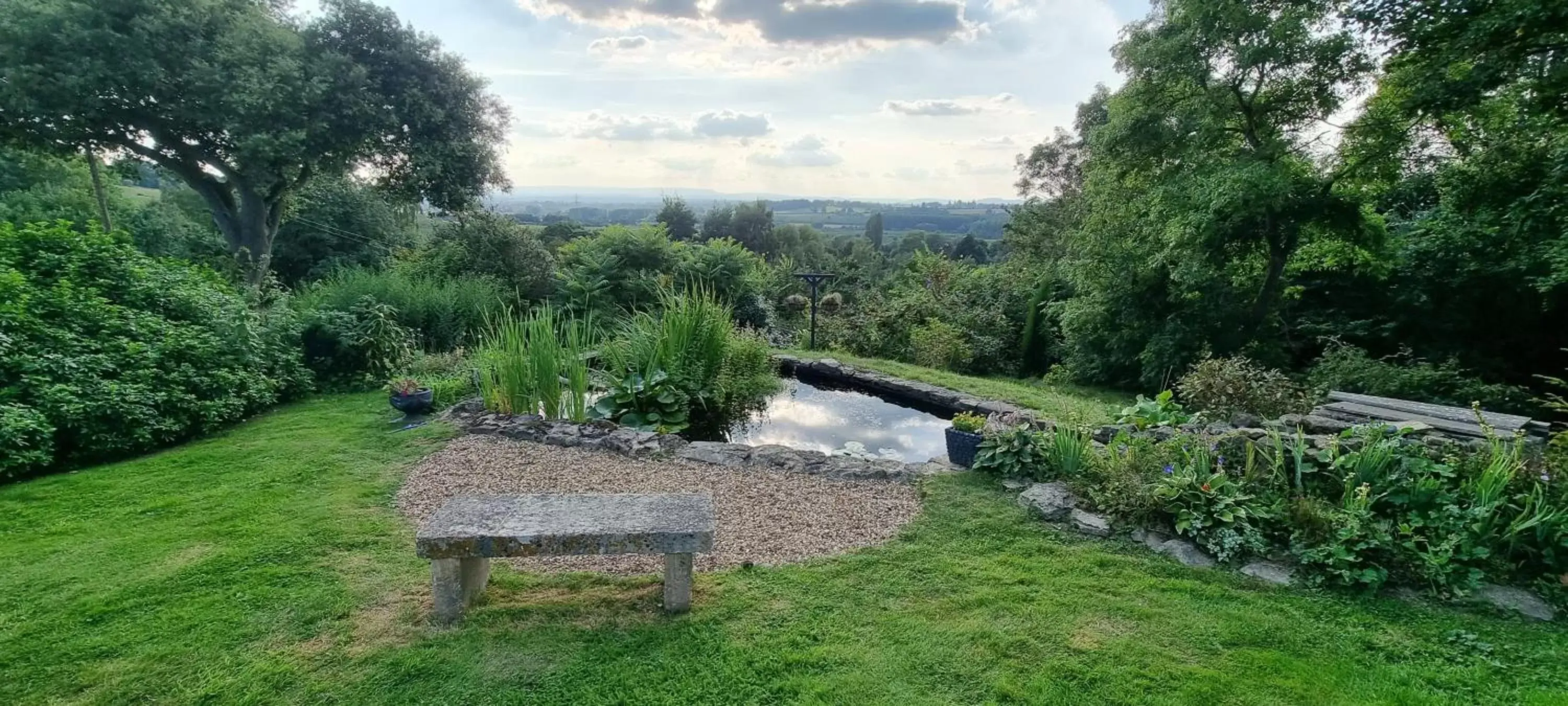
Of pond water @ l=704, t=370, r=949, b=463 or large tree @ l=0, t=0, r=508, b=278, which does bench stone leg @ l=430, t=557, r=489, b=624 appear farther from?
large tree @ l=0, t=0, r=508, b=278

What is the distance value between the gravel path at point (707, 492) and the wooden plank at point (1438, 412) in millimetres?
3276

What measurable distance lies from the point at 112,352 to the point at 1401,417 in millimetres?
8924

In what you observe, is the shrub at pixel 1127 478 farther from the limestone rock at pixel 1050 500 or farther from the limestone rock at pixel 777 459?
the limestone rock at pixel 777 459

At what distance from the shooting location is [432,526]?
244cm

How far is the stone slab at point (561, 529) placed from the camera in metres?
2.39

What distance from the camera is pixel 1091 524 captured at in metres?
3.56

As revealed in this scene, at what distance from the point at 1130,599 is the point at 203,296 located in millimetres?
7557

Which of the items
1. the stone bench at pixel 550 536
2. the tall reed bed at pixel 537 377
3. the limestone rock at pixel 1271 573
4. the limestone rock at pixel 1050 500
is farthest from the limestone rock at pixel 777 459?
the limestone rock at pixel 1271 573

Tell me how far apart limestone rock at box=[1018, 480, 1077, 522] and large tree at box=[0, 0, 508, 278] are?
9.54 metres

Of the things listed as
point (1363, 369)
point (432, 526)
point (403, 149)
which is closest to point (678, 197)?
point (403, 149)

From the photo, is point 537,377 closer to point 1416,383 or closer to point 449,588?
point 449,588

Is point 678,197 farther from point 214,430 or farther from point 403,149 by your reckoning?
point 214,430

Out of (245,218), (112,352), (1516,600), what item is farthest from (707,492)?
(245,218)

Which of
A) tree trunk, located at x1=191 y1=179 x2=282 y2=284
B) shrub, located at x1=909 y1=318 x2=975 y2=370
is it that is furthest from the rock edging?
tree trunk, located at x1=191 y1=179 x2=282 y2=284
